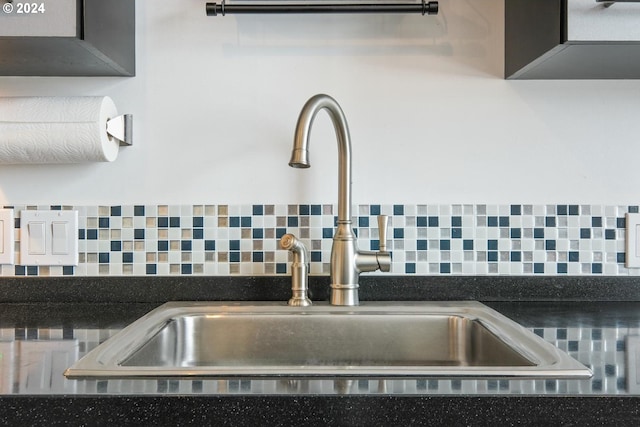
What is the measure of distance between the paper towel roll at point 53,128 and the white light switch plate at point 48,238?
0.47 ft

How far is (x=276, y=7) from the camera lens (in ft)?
3.54

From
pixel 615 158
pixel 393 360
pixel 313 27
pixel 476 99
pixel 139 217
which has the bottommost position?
pixel 393 360

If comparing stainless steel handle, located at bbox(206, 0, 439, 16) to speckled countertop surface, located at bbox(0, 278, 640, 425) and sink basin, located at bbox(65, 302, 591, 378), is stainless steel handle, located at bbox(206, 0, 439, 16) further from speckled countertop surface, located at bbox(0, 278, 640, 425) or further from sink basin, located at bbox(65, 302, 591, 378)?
speckled countertop surface, located at bbox(0, 278, 640, 425)

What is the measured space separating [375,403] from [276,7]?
2.71 feet

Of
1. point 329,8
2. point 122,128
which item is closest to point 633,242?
point 329,8

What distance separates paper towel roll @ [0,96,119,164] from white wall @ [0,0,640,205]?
0.33 ft

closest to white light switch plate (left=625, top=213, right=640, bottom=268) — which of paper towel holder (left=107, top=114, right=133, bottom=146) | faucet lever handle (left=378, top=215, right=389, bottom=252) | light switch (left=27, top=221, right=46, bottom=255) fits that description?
faucet lever handle (left=378, top=215, right=389, bottom=252)

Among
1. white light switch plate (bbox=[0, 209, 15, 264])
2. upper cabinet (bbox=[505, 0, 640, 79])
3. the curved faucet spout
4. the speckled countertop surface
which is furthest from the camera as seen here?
white light switch plate (bbox=[0, 209, 15, 264])

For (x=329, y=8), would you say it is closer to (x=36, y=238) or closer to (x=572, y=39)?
(x=572, y=39)

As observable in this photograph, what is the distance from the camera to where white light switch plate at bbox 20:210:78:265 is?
112 centimetres

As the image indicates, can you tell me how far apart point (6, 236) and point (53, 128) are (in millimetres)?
277

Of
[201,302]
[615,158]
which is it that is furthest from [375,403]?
[615,158]

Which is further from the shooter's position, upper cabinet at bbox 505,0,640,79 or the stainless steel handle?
the stainless steel handle

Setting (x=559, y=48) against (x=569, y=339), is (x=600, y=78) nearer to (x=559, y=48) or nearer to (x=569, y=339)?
(x=559, y=48)
